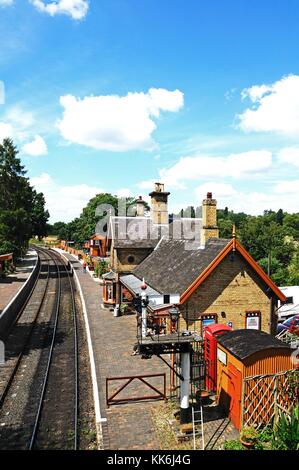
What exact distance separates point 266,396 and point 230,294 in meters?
7.69

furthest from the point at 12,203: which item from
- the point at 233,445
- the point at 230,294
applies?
the point at 233,445

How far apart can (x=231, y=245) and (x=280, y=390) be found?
8.08 meters

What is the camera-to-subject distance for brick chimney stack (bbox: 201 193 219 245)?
67.1 ft

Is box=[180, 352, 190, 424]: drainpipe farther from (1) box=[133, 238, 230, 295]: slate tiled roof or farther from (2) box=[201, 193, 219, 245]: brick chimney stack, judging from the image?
(2) box=[201, 193, 219, 245]: brick chimney stack

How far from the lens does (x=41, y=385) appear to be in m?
14.8

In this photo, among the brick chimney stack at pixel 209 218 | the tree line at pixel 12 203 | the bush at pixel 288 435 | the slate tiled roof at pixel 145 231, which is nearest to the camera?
the bush at pixel 288 435

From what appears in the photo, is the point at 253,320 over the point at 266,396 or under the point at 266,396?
over

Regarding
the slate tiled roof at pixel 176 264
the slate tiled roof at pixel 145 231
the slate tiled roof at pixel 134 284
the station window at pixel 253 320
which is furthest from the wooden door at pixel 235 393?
the slate tiled roof at pixel 145 231

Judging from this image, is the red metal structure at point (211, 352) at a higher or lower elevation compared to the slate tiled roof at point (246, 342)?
lower

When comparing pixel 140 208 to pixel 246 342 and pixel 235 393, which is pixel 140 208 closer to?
pixel 246 342

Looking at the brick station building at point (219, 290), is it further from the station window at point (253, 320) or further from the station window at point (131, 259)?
the station window at point (131, 259)

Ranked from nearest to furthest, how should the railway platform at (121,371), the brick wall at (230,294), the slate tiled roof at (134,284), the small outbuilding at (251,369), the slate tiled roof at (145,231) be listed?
the railway platform at (121,371), the small outbuilding at (251,369), the brick wall at (230,294), the slate tiled roof at (134,284), the slate tiled roof at (145,231)

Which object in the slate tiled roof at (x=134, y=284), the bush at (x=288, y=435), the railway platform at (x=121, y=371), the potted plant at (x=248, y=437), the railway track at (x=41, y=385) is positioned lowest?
the railway track at (x=41, y=385)

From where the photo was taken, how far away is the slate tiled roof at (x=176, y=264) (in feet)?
62.9
